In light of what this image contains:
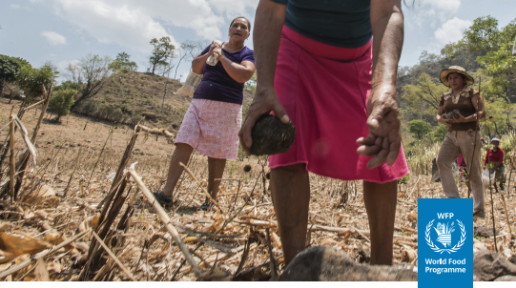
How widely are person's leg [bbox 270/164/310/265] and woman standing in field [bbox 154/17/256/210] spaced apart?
1.51 meters

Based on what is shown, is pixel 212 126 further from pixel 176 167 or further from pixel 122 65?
pixel 122 65

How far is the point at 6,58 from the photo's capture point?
117 ft

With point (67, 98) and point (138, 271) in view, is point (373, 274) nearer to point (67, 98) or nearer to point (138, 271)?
point (138, 271)

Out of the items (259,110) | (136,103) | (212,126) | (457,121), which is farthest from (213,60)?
(136,103)

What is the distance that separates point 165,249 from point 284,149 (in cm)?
66

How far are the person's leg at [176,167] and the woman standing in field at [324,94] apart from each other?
138 centimetres

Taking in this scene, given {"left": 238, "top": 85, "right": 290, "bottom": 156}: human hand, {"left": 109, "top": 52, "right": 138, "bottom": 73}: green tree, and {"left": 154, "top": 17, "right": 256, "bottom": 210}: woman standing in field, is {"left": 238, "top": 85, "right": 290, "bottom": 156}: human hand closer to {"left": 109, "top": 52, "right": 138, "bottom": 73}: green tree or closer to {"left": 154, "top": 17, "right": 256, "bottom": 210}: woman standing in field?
{"left": 154, "top": 17, "right": 256, "bottom": 210}: woman standing in field

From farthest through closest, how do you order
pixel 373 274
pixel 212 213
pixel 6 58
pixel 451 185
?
pixel 6 58
pixel 451 185
pixel 212 213
pixel 373 274

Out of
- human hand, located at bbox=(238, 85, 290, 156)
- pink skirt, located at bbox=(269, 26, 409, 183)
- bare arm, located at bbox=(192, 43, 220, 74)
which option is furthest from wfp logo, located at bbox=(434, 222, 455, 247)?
bare arm, located at bbox=(192, 43, 220, 74)

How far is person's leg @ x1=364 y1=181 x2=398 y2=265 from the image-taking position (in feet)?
4.01

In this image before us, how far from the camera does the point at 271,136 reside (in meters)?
1.03

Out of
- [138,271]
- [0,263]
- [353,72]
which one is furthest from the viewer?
[353,72]

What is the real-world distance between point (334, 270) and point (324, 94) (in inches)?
32.0

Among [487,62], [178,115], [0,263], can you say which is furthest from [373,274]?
[178,115]
